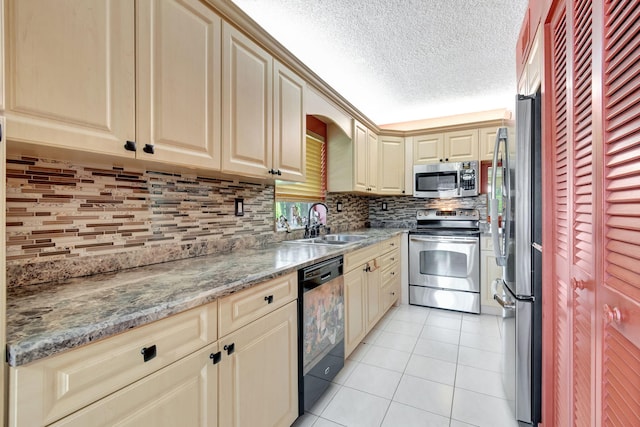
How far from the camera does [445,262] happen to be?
→ 3.31 meters

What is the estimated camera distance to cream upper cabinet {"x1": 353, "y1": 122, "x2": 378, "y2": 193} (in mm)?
3133

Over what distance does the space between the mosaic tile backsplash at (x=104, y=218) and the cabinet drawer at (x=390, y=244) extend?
1.49m

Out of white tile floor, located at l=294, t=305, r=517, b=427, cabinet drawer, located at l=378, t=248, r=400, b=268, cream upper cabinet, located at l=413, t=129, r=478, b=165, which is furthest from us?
cream upper cabinet, located at l=413, t=129, r=478, b=165

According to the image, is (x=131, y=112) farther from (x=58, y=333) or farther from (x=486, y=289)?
(x=486, y=289)

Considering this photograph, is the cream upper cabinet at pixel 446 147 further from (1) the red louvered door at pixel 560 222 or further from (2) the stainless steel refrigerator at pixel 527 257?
(1) the red louvered door at pixel 560 222

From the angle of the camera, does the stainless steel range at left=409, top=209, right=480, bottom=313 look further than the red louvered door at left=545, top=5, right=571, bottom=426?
Yes

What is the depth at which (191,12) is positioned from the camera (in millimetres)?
1314

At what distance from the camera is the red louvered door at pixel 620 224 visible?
0.58 m

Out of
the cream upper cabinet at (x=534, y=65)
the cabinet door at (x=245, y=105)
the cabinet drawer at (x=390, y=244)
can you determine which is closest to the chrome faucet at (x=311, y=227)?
the cabinet drawer at (x=390, y=244)

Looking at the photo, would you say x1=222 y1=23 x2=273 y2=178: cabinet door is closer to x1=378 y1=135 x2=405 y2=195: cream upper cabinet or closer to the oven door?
x1=378 y1=135 x2=405 y2=195: cream upper cabinet

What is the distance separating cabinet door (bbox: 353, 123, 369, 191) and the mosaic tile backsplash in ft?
5.10

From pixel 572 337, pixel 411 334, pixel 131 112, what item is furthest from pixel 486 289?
pixel 131 112

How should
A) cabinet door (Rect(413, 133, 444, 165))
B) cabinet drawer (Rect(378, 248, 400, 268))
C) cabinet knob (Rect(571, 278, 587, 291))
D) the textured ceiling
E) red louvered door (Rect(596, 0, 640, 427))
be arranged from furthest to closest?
1. cabinet door (Rect(413, 133, 444, 165))
2. cabinet drawer (Rect(378, 248, 400, 268))
3. the textured ceiling
4. cabinet knob (Rect(571, 278, 587, 291))
5. red louvered door (Rect(596, 0, 640, 427))

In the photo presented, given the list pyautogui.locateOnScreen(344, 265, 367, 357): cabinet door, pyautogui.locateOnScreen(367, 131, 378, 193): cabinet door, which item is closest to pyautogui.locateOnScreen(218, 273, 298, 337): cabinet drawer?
pyautogui.locateOnScreen(344, 265, 367, 357): cabinet door
